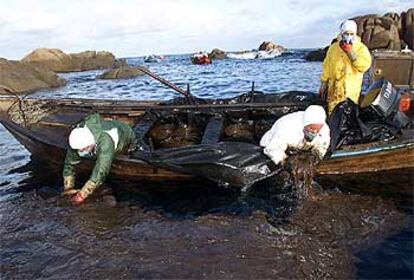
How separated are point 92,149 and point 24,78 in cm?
2308

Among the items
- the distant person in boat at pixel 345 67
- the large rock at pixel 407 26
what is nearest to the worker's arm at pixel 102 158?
the distant person in boat at pixel 345 67

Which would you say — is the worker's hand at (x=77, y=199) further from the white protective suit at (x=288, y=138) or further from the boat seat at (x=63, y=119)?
the white protective suit at (x=288, y=138)

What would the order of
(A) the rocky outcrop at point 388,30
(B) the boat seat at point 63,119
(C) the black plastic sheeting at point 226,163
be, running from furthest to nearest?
1. (A) the rocky outcrop at point 388,30
2. (B) the boat seat at point 63,119
3. (C) the black plastic sheeting at point 226,163

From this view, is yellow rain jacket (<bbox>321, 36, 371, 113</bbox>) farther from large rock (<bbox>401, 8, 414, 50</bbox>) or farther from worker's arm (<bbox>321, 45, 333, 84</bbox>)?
large rock (<bbox>401, 8, 414, 50</bbox>)

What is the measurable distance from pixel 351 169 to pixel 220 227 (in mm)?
2606

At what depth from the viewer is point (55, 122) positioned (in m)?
9.80

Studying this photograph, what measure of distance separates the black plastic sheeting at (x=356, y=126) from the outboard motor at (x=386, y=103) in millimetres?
58

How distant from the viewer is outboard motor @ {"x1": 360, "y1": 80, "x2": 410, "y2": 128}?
7367mm

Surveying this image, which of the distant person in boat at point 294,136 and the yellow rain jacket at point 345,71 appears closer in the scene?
the distant person in boat at point 294,136

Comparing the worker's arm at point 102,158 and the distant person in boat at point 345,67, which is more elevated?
the distant person in boat at point 345,67

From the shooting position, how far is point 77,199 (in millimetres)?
6988

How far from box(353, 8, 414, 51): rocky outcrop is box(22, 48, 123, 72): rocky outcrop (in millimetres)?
30018

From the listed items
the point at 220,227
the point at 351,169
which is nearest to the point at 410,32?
the point at 351,169

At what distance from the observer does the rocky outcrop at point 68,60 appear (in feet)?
155
